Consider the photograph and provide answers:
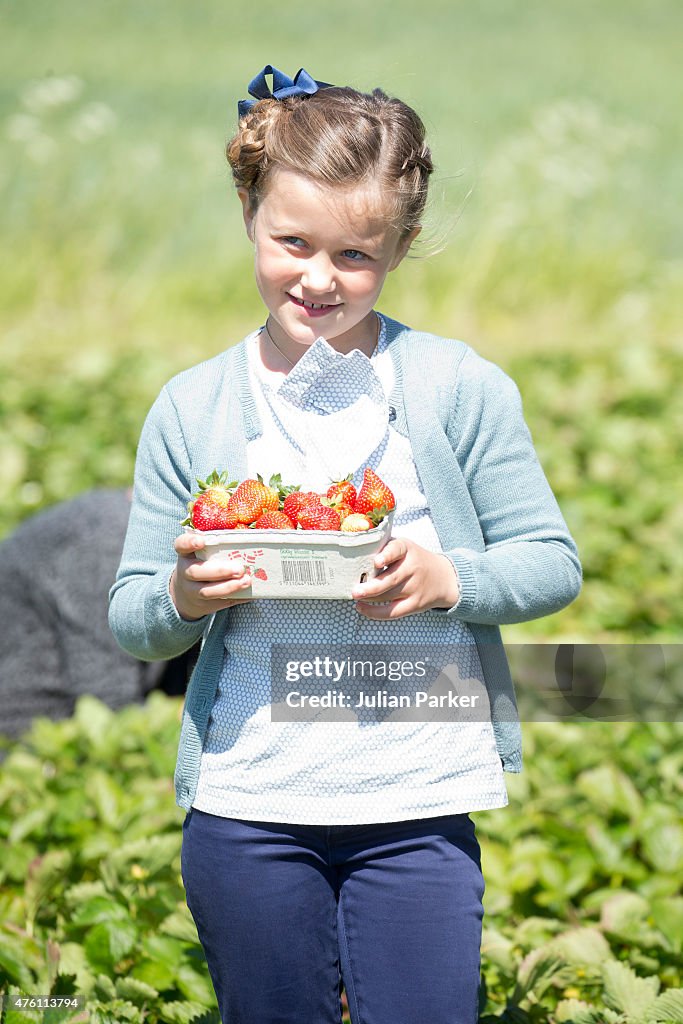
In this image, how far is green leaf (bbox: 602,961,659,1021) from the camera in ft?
6.34

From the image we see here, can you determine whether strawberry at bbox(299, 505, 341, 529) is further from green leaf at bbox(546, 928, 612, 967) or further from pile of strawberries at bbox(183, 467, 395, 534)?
green leaf at bbox(546, 928, 612, 967)

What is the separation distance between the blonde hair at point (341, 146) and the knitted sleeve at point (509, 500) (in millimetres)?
233

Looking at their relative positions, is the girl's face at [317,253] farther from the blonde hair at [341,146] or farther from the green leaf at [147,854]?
the green leaf at [147,854]

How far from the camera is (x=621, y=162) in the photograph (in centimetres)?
915

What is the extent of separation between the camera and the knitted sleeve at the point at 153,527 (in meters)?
1.58

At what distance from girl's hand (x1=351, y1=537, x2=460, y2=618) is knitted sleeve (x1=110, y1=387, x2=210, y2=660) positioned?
0.27m

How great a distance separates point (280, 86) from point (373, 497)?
602mm

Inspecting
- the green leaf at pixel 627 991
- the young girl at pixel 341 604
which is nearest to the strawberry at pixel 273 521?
the young girl at pixel 341 604

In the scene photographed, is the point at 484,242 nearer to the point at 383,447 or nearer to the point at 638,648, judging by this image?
the point at 638,648

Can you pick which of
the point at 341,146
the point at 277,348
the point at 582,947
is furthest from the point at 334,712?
the point at 582,947

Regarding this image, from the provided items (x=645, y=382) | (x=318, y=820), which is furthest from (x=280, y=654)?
(x=645, y=382)

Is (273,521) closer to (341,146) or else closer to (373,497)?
(373,497)

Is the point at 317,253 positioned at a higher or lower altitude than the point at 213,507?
higher

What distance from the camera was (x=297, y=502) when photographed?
1.42 meters
